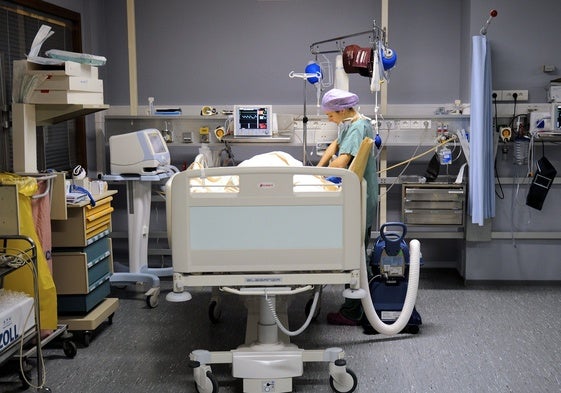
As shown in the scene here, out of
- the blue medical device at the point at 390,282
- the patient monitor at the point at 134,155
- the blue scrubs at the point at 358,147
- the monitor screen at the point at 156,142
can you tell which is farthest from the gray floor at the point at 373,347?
the monitor screen at the point at 156,142

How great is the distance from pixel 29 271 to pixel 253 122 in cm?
224

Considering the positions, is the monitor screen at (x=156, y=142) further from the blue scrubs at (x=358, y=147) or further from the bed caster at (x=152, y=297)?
the blue scrubs at (x=358, y=147)

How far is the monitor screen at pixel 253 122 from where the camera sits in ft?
16.6

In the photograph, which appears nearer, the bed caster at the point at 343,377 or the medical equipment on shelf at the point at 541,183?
the bed caster at the point at 343,377

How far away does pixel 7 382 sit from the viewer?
3.28 m

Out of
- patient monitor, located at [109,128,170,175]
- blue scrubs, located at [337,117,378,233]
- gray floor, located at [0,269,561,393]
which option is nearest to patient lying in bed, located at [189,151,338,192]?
blue scrubs, located at [337,117,378,233]

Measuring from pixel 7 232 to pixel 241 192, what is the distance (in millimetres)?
1154

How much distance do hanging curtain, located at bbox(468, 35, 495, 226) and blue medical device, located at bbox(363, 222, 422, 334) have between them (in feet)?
3.44

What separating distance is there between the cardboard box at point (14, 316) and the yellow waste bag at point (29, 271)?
0.07 m

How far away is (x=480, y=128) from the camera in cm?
473

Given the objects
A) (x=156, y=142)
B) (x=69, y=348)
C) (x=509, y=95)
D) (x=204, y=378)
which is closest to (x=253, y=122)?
(x=156, y=142)

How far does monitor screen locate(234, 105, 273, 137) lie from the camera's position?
16.6 feet

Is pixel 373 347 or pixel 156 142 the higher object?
pixel 156 142

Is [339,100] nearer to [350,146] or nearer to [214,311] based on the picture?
[350,146]
